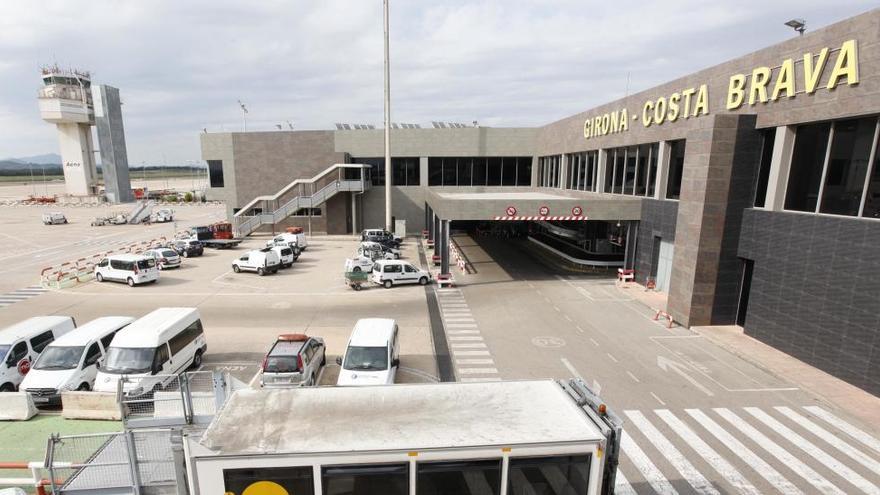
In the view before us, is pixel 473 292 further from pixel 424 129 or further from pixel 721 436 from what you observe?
pixel 424 129

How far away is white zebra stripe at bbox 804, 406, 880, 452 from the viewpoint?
11298 millimetres

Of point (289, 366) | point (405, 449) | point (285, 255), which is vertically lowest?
point (285, 255)

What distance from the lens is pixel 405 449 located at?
5.36m

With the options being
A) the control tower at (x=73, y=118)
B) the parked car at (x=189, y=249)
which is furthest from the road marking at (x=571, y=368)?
the control tower at (x=73, y=118)

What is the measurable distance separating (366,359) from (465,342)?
5.87 m

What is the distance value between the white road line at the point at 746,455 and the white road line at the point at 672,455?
4.87 ft

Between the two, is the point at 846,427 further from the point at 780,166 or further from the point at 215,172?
the point at 215,172

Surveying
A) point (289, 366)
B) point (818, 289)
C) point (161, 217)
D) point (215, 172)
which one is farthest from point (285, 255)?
point (161, 217)

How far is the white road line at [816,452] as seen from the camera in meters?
9.71

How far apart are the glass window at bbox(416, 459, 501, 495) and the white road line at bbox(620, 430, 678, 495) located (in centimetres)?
585

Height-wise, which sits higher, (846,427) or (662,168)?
(662,168)

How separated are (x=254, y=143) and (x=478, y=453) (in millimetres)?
52526

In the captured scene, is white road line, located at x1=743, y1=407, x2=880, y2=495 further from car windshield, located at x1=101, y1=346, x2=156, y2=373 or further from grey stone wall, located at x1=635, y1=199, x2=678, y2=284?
car windshield, located at x1=101, y1=346, x2=156, y2=373

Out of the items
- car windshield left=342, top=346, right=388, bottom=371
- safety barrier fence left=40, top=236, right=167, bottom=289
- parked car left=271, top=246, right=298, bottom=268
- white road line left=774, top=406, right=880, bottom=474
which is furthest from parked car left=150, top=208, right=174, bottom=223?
white road line left=774, top=406, right=880, bottom=474
